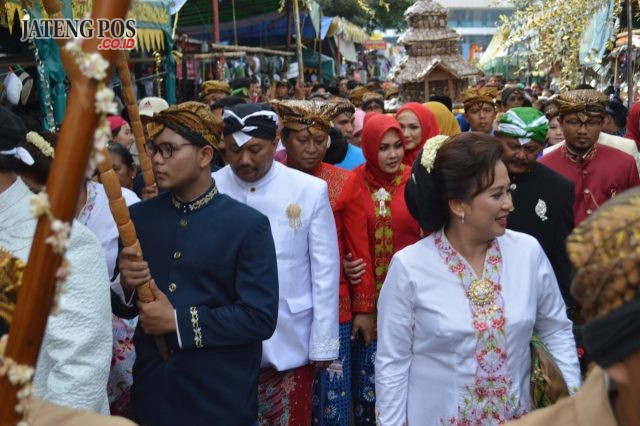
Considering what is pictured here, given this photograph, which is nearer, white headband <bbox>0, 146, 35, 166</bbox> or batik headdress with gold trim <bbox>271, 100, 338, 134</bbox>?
white headband <bbox>0, 146, 35, 166</bbox>

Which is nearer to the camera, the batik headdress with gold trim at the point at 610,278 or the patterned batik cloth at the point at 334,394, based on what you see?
the batik headdress with gold trim at the point at 610,278

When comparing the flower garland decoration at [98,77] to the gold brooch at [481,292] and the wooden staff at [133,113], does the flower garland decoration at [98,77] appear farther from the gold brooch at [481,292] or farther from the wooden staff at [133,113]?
the gold brooch at [481,292]

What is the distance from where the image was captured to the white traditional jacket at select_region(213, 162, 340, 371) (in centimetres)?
448

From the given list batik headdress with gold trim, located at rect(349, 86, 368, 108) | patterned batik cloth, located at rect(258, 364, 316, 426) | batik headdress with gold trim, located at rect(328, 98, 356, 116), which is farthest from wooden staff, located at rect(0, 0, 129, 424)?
batik headdress with gold trim, located at rect(349, 86, 368, 108)

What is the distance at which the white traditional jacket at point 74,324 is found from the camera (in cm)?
265

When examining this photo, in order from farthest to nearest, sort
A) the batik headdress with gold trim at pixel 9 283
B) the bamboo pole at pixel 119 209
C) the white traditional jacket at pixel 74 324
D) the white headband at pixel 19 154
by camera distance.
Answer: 1. the white headband at pixel 19 154
2. the white traditional jacket at pixel 74 324
3. the bamboo pole at pixel 119 209
4. the batik headdress with gold trim at pixel 9 283

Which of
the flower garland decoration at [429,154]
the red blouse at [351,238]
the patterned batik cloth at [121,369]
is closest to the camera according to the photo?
the flower garland decoration at [429,154]

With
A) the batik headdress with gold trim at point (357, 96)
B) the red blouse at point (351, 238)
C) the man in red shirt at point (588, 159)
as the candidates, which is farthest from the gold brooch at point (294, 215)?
the batik headdress with gold trim at point (357, 96)

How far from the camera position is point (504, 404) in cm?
329

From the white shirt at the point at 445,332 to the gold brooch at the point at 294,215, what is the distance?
1169 millimetres

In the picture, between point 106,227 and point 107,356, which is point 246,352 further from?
point 106,227

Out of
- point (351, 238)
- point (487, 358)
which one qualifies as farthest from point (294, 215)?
point (487, 358)

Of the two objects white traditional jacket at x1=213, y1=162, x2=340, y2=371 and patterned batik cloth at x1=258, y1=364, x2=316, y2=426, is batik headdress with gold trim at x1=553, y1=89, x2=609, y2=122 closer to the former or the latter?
white traditional jacket at x1=213, y1=162, x2=340, y2=371

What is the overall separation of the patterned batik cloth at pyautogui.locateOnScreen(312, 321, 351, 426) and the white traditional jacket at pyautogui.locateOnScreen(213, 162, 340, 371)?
0.51 metres
